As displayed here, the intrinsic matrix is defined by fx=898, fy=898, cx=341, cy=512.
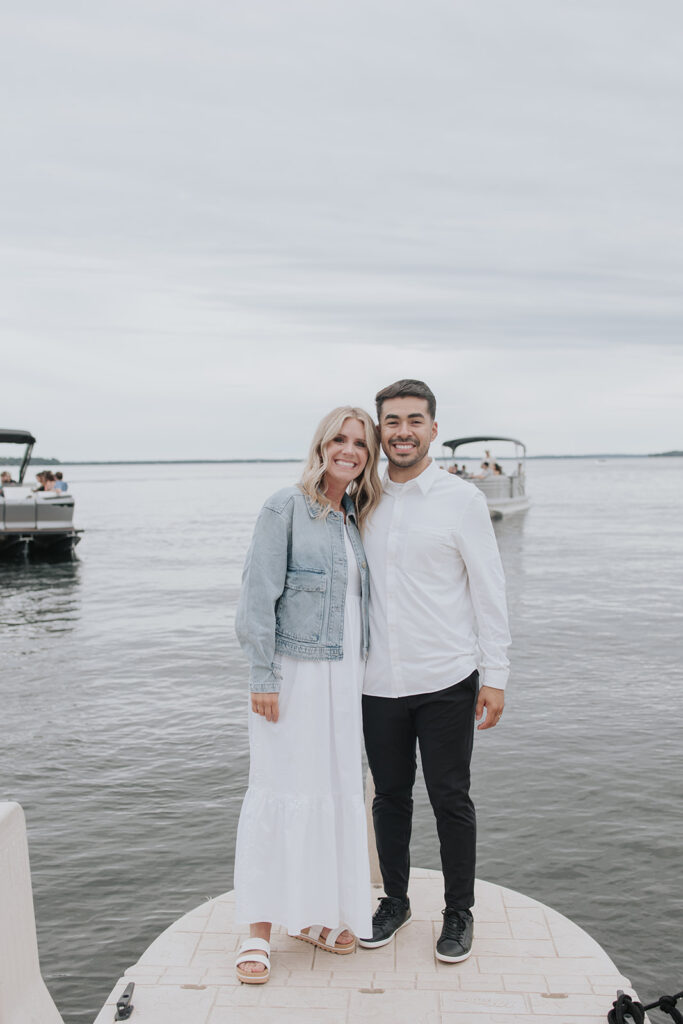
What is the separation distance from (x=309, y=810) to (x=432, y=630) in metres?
0.83

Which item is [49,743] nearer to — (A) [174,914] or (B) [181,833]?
(B) [181,833]

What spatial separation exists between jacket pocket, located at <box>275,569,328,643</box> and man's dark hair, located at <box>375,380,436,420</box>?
74 centimetres

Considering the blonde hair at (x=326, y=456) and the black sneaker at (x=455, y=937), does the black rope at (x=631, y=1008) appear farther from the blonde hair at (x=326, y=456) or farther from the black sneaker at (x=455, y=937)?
the blonde hair at (x=326, y=456)

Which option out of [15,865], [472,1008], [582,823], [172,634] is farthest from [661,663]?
[15,865]

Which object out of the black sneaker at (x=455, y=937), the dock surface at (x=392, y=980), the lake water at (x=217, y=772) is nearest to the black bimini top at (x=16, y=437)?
the lake water at (x=217, y=772)

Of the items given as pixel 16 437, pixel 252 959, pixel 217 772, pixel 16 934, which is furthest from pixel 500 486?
pixel 16 934

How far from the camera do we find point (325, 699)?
3.44 m

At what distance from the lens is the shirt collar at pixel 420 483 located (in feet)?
11.8

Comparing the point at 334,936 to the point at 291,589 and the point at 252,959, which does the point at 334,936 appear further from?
the point at 291,589

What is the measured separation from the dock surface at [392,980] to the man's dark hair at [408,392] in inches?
85.4

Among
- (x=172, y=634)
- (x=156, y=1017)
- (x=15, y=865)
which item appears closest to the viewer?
(x=15, y=865)

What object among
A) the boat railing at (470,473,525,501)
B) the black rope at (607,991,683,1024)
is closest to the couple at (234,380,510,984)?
the black rope at (607,991,683,1024)

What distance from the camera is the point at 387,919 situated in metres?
3.74

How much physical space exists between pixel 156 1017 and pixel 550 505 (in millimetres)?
54002
